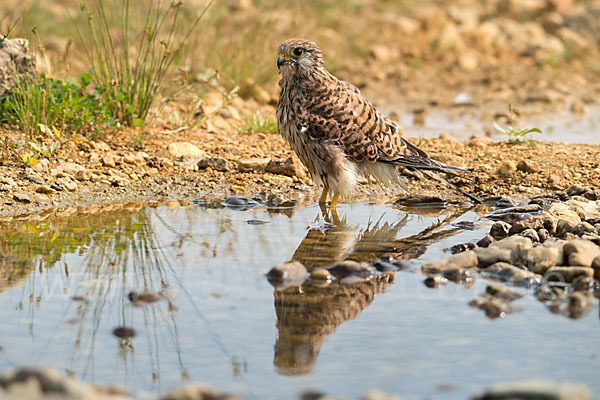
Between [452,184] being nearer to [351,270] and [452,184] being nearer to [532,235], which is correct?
[532,235]

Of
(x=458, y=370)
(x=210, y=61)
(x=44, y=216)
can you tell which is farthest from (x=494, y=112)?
(x=458, y=370)

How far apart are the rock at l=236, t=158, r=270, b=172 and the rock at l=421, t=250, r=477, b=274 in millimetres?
2588

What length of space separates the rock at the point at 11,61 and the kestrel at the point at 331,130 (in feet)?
7.42

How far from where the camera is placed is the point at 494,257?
4398 mm

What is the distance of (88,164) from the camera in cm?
633

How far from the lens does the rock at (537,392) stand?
2.51 m

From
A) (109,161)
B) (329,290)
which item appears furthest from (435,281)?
(109,161)

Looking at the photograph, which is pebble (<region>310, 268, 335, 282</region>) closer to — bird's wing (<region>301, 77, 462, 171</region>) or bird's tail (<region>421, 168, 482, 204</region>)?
bird's wing (<region>301, 77, 462, 171</region>)

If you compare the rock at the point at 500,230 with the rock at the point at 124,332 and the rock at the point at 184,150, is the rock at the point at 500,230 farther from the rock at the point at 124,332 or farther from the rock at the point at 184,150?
the rock at the point at 184,150

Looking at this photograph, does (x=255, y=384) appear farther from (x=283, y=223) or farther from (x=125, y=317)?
(x=283, y=223)

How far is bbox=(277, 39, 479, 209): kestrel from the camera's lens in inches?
225

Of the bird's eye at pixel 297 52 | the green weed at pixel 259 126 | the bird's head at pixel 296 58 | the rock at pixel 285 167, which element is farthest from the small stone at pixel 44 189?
the green weed at pixel 259 126

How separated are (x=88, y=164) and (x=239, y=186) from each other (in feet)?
4.15

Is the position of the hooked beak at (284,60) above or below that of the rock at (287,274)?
above
